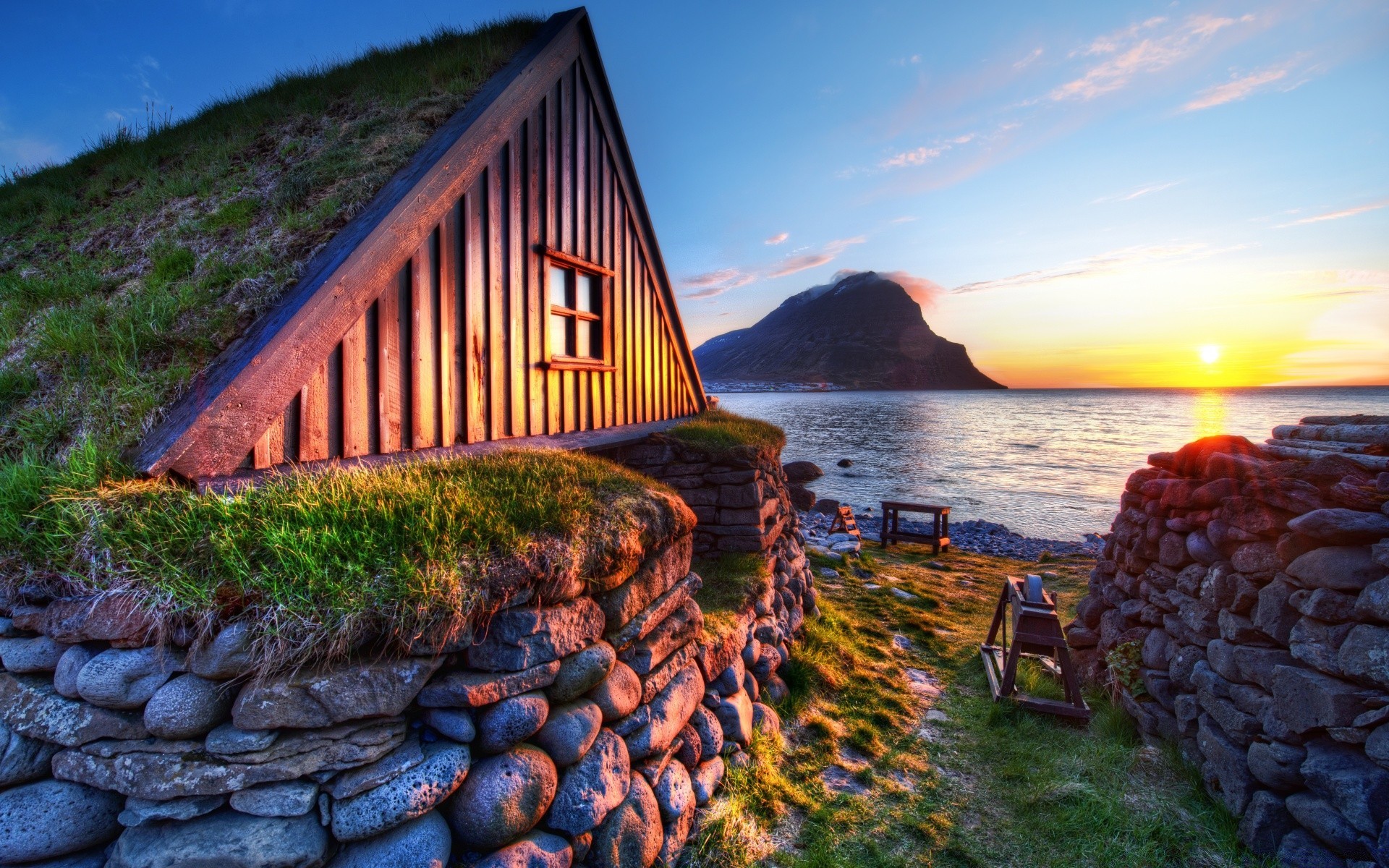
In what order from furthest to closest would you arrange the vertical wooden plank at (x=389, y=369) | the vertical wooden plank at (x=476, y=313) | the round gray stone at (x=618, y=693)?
the vertical wooden plank at (x=476, y=313), the vertical wooden plank at (x=389, y=369), the round gray stone at (x=618, y=693)

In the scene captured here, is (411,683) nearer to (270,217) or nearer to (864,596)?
(270,217)

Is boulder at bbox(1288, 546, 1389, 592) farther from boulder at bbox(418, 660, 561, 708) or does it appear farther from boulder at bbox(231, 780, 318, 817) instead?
boulder at bbox(231, 780, 318, 817)

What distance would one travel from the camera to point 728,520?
725 cm

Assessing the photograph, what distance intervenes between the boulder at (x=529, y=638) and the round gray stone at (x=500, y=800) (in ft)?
1.54

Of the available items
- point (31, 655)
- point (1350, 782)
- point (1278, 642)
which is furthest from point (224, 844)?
point (1278, 642)

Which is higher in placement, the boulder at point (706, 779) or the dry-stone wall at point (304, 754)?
the dry-stone wall at point (304, 754)

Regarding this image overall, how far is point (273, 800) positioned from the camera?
241 centimetres

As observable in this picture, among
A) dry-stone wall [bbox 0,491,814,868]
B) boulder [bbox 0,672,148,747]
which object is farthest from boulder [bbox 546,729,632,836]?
boulder [bbox 0,672,148,747]

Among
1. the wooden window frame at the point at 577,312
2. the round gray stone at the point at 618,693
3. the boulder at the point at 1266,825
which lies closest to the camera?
the round gray stone at the point at 618,693

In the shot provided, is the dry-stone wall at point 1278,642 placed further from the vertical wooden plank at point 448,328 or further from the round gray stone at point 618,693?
the vertical wooden plank at point 448,328

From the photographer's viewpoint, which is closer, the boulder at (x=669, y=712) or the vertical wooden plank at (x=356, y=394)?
the boulder at (x=669, y=712)

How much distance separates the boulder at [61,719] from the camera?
8.14ft

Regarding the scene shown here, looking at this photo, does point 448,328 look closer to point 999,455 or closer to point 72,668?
point 72,668

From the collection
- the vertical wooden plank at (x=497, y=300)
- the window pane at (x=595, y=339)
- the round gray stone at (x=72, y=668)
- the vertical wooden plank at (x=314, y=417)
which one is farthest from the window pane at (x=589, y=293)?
the round gray stone at (x=72, y=668)
